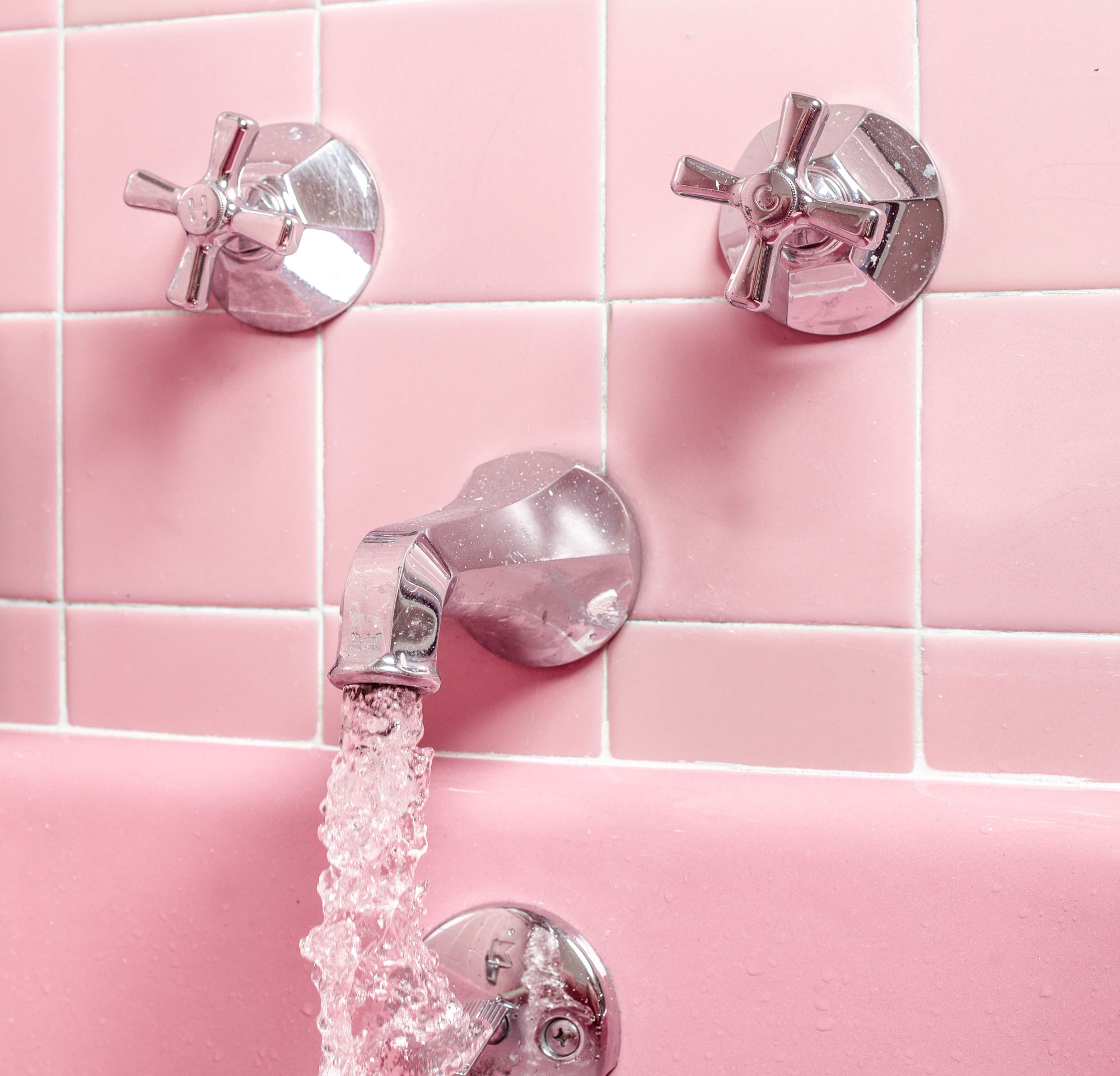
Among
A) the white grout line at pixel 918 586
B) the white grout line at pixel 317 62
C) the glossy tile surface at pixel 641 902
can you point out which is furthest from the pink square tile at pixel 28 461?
the white grout line at pixel 918 586

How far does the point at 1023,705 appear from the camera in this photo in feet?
1.71

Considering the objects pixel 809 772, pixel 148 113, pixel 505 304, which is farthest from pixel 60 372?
pixel 809 772

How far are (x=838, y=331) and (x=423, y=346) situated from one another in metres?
0.24

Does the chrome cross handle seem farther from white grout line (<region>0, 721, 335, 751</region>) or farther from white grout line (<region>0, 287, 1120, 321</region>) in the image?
white grout line (<region>0, 721, 335, 751</region>)

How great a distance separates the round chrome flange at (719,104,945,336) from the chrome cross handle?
24 cm

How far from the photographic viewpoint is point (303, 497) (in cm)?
59

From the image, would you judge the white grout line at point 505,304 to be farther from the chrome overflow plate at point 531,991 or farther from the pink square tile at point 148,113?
the chrome overflow plate at point 531,991

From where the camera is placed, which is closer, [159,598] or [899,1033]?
[899,1033]

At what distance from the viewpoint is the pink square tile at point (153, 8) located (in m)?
0.58

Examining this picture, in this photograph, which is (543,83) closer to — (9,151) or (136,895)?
(9,151)

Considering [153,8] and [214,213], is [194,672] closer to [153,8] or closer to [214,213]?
[214,213]

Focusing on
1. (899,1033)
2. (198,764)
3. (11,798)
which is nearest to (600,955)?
(899,1033)

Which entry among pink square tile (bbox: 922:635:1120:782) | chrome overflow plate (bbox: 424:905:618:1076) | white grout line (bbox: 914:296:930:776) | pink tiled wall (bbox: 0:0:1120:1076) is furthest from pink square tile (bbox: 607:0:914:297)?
chrome overflow plate (bbox: 424:905:618:1076)

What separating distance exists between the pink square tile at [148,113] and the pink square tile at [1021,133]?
1.20 ft
